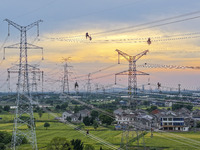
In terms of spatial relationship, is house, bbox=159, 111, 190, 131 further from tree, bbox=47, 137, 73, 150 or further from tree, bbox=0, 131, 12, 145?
tree, bbox=47, 137, 73, 150

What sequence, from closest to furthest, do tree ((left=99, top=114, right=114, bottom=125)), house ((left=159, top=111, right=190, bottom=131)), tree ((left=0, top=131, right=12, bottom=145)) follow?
1. tree ((left=0, top=131, right=12, bottom=145))
2. house ((left=159, top=111, right=190, bottom=131))
3. tree ((left=99, top=114, right=114, bottom=125))

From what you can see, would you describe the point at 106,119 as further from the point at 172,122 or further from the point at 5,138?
the point at 5,138

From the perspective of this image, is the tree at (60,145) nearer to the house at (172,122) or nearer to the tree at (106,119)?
the tree at (106,119)

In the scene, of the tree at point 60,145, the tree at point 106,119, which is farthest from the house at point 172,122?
the tree at point 60,145

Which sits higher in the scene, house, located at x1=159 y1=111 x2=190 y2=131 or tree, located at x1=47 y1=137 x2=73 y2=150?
tree, located at x1=47 y1=137 x2=73 y2=150

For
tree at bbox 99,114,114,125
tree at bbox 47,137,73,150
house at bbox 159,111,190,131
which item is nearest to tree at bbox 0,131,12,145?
tree at bbox 47,137,73,150

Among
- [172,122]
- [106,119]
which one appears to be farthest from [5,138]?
[172,122]

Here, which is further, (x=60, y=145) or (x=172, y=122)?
(x=172, y=122)

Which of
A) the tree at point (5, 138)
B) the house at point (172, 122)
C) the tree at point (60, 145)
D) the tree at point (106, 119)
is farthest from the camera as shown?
the tree at point (106, 119)

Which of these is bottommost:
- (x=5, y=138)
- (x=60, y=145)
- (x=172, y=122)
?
(x=172, y=122)

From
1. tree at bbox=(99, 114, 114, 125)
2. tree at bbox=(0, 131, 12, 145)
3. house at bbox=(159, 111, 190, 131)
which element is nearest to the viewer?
tree at bbox=(0, 131, 12, 145)

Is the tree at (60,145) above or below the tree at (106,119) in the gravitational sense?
above
